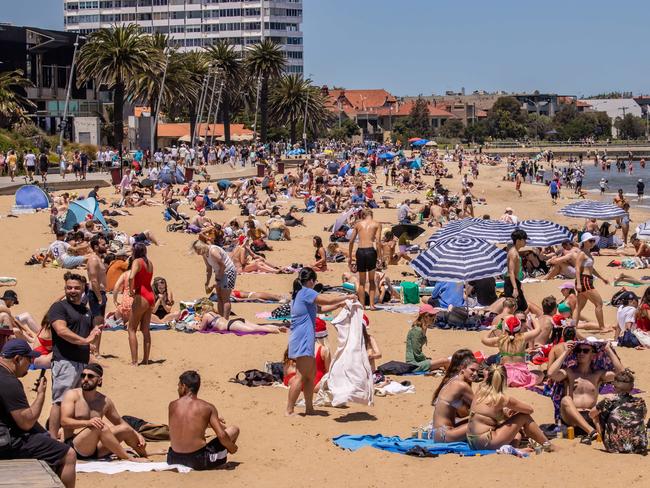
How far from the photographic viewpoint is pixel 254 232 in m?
21.1

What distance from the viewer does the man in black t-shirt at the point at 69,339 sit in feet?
28.6

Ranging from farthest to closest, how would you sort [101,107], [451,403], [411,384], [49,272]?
[101,107], [49,272], [411,384], [451,403]

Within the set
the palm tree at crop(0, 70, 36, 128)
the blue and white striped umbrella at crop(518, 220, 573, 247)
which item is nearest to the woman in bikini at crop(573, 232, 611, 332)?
the blue and white striped umbrella at crop(518, 220, 573, 247)

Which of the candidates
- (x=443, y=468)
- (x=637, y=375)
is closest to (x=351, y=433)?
(x=443, y=468)

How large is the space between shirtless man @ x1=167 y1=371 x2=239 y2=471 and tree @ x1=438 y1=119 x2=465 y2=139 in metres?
128

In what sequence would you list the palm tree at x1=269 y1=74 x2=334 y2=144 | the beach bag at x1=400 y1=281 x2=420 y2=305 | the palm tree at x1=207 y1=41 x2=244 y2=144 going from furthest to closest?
the palm tree at x1=269 y1=74 x2=334 y2=144, the palm tree at x1=207 y1=41 x2=244 y2=144, the beach bag at x1=400 y1=281 x2=420 y2=305

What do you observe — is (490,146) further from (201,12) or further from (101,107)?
(101,107)

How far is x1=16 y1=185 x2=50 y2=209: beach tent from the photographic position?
87.1 feet

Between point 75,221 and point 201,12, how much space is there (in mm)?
112548

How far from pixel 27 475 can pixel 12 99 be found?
153ft

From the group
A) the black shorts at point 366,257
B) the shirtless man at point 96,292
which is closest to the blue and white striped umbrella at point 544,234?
the black shorts at point 366,257

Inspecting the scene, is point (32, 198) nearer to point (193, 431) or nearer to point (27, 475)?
point (193, 431)

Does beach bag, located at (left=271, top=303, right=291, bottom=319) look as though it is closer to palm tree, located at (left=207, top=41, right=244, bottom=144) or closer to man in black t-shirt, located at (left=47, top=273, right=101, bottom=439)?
man in black t-shirt, located at (left=47, top=273, right=101, bottom=439)

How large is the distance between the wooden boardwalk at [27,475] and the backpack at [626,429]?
4.84 metres
